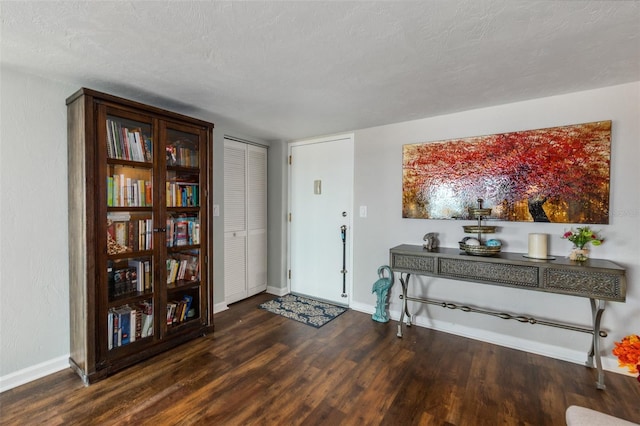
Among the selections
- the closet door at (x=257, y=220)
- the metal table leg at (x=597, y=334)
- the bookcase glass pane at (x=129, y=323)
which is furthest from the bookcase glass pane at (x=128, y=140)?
the metal table leg at (x=597, y=334)

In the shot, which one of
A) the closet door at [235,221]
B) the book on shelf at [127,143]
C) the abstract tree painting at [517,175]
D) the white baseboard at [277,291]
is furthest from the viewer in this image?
the white baseboard at [277,291]

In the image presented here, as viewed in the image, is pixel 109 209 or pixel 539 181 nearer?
pixel 109 209

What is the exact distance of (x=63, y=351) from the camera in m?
2.21

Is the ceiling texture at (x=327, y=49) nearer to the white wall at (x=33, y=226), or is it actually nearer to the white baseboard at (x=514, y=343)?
the white wall at (x=33, y=226)

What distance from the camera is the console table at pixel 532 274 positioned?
6.59ft

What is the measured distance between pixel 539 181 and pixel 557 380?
5.02ft

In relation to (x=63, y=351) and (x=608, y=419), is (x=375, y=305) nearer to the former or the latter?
(x=608, y=419)

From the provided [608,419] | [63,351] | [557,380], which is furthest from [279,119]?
[557,380]

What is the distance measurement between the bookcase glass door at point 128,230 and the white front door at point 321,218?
77.4 inches

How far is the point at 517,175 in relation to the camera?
8.24ft

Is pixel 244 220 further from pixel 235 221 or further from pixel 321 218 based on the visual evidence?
pixel 321 218

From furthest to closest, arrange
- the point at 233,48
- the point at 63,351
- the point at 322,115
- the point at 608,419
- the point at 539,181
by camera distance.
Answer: the point at 322,115 < the point at 539,181 < the point at 63,351 < the point at 233,48 < the point at 608,419

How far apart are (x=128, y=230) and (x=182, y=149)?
838 millimetres

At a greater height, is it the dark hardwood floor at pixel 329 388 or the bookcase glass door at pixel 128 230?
the bookcase glass door at pixel 128 230
